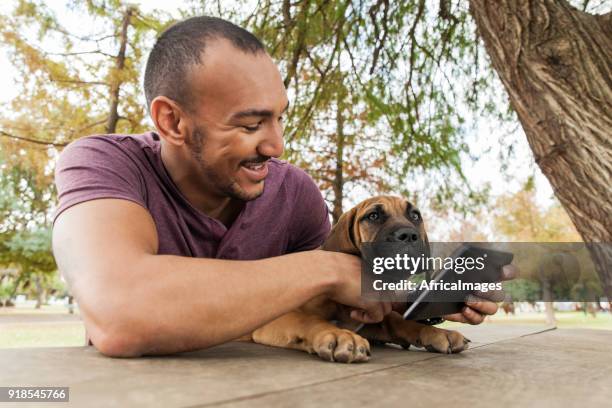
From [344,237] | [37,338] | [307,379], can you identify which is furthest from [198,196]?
[37,338]

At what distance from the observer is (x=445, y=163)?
242 inches

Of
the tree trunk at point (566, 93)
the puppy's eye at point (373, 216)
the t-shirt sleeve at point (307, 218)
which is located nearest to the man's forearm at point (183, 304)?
the puppy's eye at point (373, 216)

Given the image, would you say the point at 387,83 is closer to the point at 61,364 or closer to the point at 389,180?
the point at 389,180

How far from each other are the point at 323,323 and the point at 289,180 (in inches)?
39.6

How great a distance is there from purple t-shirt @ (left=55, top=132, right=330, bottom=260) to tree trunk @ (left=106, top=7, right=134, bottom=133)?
7.17 metres

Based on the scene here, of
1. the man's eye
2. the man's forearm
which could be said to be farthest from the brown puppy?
the man's eye

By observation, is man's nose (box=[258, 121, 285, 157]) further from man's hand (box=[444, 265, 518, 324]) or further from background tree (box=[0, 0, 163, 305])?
background tree (box=[0, 0, 163, 305])

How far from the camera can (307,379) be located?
46.4 inches

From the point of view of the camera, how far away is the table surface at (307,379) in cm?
96

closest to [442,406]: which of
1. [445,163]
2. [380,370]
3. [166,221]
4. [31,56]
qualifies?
[380,370]

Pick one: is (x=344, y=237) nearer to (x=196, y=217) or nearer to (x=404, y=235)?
(x=404, y=235)

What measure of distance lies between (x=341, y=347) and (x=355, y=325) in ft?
1.92

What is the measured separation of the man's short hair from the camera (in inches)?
79.0

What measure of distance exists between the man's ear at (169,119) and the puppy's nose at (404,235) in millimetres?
907
